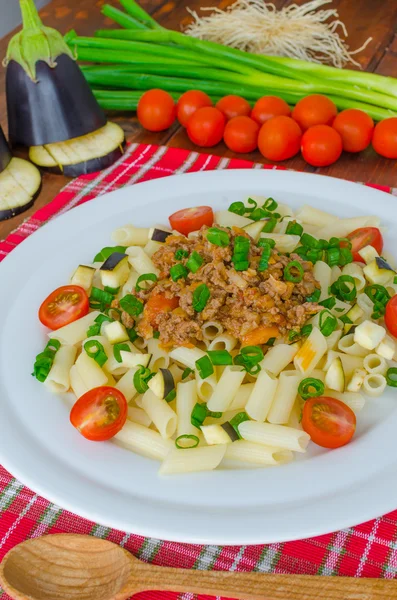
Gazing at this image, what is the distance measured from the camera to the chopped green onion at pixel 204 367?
284 centimetres

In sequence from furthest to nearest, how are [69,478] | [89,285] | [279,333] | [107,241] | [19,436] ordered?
[107,241] → [89,285] → [279,333] → [19,436] → [69,478]

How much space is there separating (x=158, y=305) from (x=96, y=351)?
36cm

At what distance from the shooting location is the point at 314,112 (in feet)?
15.5

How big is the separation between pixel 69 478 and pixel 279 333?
1.12 m

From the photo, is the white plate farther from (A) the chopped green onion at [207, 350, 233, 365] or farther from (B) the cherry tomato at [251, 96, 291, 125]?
(B) the cherry tomato at [251, 96, 291, 125]

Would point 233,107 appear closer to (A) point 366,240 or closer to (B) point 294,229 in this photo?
(B) point 294,229

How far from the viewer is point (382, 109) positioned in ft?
16.0

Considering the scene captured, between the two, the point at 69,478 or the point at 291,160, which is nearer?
the point at 69,478

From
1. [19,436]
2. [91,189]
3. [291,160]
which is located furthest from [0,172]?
[19,436]

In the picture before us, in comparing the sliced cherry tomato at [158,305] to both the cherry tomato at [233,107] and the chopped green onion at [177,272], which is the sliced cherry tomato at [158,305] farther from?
the cherry tomato at [233,107]

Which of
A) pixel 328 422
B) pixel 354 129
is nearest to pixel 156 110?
pixel 354 129

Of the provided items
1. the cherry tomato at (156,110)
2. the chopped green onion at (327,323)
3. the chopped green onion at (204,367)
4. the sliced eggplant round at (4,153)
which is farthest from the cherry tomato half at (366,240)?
the sliced eggplant round at (4,153)

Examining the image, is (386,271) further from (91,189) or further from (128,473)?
(91,189)

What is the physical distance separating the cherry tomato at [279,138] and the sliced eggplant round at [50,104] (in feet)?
3.93
